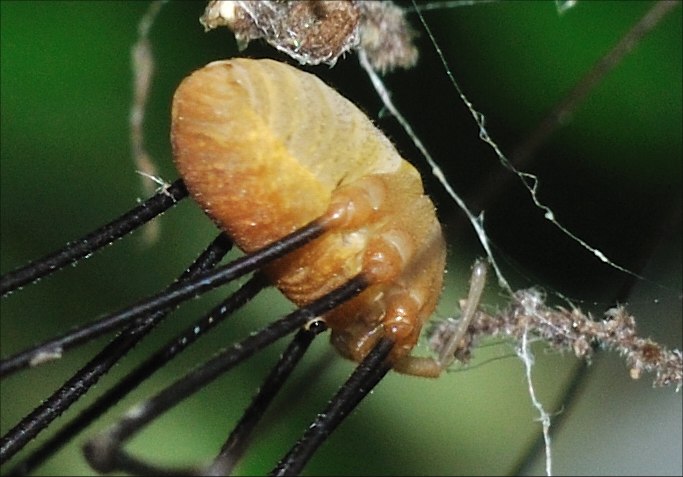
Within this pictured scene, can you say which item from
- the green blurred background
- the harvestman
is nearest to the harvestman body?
the harvestman

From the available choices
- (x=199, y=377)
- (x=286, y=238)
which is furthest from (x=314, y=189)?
(x=199, y=377)

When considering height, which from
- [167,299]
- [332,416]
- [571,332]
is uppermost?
[167,299]

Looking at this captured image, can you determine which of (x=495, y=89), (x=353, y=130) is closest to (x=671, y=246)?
(x=495, y=89)

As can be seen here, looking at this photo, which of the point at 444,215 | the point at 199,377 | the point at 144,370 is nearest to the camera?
the point at 199,377

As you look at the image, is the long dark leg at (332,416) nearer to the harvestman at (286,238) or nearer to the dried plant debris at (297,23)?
the harvestman at (286,238)

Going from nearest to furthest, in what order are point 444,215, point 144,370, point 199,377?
point 199,377, point 144,370, point 444,215

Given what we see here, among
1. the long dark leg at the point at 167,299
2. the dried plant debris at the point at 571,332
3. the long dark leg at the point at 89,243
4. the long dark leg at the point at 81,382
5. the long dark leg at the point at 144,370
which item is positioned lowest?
the dried plant debris at the point at 571,332

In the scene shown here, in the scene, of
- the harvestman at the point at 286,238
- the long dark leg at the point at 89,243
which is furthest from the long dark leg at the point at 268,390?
the long dark leg at the point at 89,243

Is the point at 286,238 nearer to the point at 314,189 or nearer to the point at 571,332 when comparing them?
the point at 314,189
